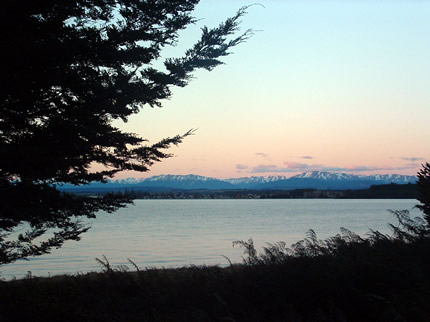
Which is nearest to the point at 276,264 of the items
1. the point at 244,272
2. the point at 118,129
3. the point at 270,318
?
the point at 244,272

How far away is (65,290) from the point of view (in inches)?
352

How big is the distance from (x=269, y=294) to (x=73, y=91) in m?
4.79

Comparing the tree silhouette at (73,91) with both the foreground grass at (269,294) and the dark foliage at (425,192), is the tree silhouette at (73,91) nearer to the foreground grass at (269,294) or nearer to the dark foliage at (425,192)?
the foreground grass at (269,294)

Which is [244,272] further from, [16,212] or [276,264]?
[16,212]

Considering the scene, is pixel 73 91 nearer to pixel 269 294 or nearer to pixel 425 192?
pixel 269 294

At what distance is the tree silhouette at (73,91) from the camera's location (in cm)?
773

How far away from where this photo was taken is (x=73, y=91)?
27.8ft

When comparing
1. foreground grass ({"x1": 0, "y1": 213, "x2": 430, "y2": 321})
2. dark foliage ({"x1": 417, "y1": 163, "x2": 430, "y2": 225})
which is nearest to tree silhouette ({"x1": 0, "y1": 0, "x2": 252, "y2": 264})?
foreground grass ({"x1": 0, "y1": 213, "x2": 430, "y2": 321})

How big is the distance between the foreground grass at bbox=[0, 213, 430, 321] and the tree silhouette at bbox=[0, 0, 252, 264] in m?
1.47

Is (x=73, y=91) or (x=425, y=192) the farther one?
(x=425, y=192)

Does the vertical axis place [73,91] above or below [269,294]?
above

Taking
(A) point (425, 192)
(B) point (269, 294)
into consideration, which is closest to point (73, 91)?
(B) point (269, 294)

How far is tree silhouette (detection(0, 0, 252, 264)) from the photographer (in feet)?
25.4

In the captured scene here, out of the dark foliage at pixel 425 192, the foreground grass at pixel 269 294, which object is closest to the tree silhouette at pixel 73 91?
the foreground grass at pixel 269 294
